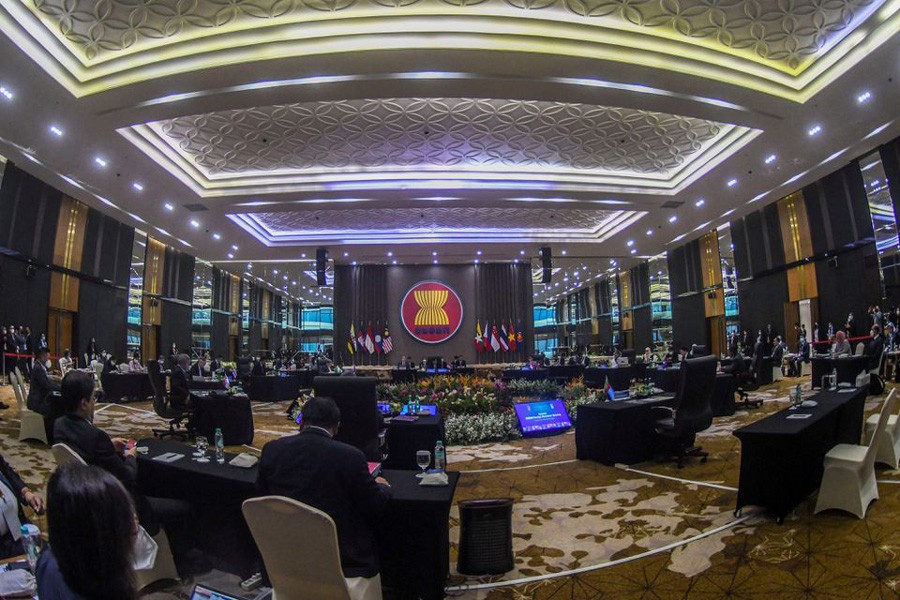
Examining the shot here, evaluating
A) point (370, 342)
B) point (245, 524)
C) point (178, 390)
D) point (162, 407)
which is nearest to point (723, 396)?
point (245, 524)

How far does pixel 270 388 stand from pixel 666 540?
11254mm

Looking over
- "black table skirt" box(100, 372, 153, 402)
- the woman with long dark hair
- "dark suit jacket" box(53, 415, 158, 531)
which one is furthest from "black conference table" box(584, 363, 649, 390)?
the woman with long dark hair

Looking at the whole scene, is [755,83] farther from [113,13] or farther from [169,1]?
[113,13]

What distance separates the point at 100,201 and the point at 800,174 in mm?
15886

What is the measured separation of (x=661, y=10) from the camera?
6070 mm

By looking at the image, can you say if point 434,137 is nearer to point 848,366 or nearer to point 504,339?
point 848,366

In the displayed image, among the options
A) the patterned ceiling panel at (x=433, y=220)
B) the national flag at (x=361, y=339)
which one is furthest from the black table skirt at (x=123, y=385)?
the national flag at (x=361, y=339)

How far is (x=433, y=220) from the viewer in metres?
15.1

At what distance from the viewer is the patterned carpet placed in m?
2.77

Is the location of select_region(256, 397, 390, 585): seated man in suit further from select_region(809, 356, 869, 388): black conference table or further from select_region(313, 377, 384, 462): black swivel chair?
select_region(809, 356, 869, 388): black conference table

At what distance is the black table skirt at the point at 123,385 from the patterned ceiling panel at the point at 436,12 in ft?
24.6

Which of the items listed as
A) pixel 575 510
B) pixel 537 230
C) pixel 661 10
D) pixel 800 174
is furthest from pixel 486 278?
pixel 575 510

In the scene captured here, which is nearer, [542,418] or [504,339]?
[542,418]

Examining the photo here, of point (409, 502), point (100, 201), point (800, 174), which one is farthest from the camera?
point (100, 201)
